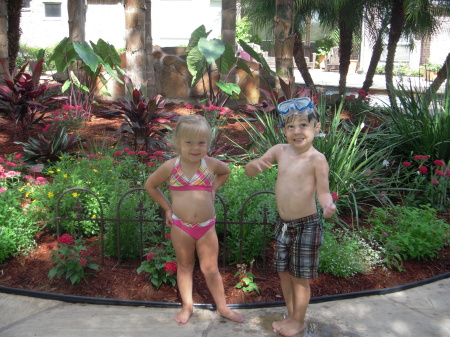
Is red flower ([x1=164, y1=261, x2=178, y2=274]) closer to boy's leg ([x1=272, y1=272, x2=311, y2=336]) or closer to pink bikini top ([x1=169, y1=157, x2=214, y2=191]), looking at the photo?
pink bikini top ([x1=169, y1=157, x2=214, y2=191])

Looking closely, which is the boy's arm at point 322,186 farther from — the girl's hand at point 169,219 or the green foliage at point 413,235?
the green foliage at point 413,235

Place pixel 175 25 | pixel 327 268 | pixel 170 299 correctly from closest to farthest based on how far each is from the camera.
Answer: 1. pixel 170 299
2. pixel 327 268
3. pixel 175 25

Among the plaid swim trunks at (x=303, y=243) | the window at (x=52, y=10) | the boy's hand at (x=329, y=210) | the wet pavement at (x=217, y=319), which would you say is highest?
the window at (x=52, y=10)

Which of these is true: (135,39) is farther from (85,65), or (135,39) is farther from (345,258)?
(345,258)

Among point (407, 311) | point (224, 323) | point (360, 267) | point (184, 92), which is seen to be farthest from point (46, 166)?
point (184, 92)

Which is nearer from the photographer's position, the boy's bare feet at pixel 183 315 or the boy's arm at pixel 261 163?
the boy's arm at pixel 261 163

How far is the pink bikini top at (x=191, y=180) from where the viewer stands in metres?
3.02

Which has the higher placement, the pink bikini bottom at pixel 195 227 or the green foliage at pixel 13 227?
the pink bikini bottom at pixel 195 227

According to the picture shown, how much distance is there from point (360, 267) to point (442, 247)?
935 millimetres

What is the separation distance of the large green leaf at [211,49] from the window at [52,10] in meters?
23.9

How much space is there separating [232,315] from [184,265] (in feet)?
1.44

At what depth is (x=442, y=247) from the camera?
417cm

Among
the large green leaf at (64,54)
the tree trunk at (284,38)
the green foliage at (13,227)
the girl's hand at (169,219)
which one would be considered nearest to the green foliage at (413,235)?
the girl's hand at (169,219)

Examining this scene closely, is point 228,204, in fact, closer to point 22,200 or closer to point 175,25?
point 22,200
